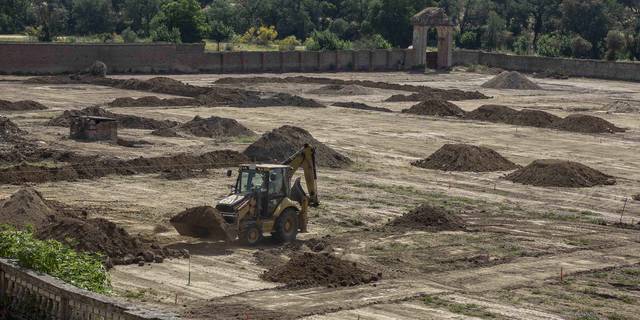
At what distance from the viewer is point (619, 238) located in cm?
2847

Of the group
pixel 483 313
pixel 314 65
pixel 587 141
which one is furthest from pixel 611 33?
pixel 483 313

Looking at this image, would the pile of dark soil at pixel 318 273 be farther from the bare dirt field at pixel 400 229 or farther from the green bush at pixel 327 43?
the green bush at pixel 327 43

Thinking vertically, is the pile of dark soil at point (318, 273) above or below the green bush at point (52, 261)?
below

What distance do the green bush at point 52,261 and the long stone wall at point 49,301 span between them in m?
0.23

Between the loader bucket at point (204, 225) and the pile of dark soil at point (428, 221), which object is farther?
the pile of dark soil at point (428, 221)

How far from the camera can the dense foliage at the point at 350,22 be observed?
95438mm

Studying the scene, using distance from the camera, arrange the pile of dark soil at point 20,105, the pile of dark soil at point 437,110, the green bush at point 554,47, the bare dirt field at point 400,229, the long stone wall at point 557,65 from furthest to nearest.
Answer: the green bush at point 554,47 < the long stone wall at point 557,65 < the pile of dark soil at point 437,110 < the pile of dark soil at point 20,105 < the bare dirt field at point 400,229

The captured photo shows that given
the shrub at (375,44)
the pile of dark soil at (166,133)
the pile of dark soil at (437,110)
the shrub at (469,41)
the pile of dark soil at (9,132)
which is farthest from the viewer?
the shrub at (469,41)

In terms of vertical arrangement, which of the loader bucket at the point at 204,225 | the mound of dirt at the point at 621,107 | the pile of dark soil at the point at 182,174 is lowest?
the mound of dirt at the point at 621,107

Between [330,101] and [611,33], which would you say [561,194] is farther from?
[611,33]

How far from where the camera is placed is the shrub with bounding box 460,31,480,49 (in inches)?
4296

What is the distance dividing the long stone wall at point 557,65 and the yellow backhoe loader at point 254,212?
63230mm

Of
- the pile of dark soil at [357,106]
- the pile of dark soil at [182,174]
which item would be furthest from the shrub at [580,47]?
the pile of dark soil at [182,174]

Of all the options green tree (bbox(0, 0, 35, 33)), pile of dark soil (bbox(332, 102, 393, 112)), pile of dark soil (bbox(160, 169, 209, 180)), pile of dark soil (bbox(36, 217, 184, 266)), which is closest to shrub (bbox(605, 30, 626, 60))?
pile of dark soil (bbox(332, 102, 393, 112))
